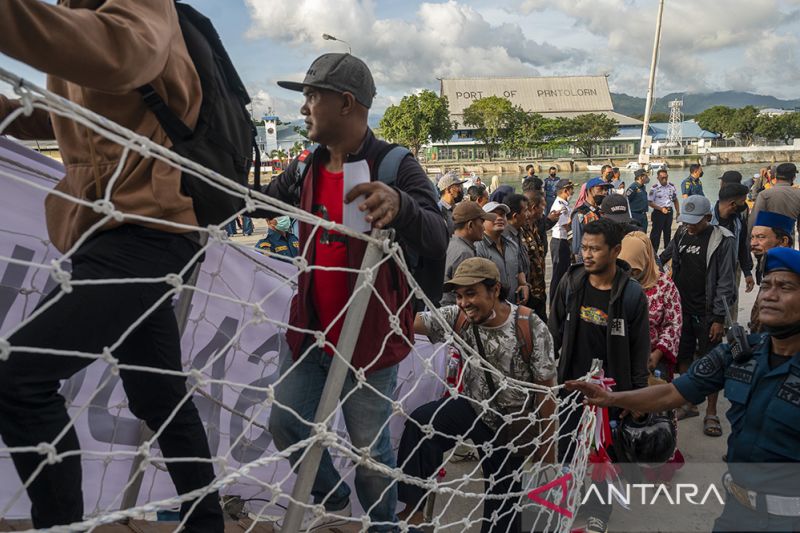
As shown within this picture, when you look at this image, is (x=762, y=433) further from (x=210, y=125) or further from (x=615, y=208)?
(x=615, y=208)

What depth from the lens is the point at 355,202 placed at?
4.78 feet

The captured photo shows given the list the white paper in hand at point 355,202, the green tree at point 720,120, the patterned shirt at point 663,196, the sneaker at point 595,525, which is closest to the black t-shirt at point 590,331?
the sneaker at point 595,525

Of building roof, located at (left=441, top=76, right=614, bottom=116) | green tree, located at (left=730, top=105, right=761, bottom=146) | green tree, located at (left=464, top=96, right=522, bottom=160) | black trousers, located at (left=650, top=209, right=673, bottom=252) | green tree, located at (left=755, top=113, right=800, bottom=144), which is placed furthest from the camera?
building roof, located at (left=441, top=76, right=614, bottom=116)

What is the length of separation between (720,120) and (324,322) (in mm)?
113226

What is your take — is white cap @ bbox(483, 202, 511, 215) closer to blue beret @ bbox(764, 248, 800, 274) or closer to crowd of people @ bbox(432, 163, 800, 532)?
crowd of people @ bbox(432, 163, 800, 532)

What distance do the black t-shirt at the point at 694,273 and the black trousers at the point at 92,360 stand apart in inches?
154

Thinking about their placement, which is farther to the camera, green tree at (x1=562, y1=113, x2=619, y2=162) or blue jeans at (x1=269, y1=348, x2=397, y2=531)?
green tree at (x1=562, y1=113, x2=619, y2=162)

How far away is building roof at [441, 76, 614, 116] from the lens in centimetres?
9606

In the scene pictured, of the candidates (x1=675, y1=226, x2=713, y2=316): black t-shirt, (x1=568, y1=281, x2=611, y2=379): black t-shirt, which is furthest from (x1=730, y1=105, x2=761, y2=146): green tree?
(x1=568, y1=281, x2=611, y2=379): black t-shirt

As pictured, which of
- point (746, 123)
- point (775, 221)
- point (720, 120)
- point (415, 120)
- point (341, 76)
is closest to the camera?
point (341, 76)

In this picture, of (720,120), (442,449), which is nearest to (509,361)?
(442,449)

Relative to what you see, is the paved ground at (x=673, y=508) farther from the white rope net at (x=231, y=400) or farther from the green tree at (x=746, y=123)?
the green tree at (x=746, y=123)

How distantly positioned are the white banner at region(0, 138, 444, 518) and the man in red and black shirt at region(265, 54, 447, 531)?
13 centimetres

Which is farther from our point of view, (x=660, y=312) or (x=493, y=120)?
(x=493, y=120)
